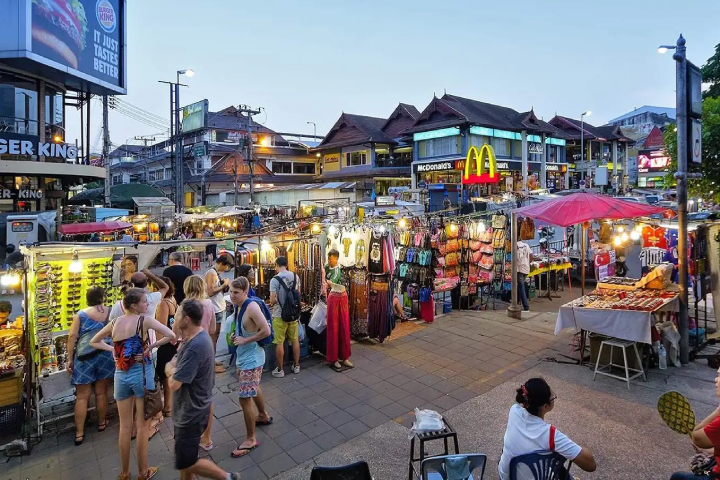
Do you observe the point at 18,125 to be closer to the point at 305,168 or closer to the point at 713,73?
the point at 305,168

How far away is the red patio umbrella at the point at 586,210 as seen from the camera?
8.21m

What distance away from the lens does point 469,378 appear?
6.72m

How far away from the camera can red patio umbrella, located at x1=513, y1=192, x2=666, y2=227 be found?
26.9 ft

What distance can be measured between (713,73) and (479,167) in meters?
15.2

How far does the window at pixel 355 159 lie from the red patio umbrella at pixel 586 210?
105 ft

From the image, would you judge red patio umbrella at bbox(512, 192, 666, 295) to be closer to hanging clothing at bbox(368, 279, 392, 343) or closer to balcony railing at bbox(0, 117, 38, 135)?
hanging clothing at bbox(368, 279, 392, 343)

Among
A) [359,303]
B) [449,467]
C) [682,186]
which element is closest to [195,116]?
[359,303]

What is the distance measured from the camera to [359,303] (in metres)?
8.35

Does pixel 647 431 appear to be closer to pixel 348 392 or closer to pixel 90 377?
pixel 348 392

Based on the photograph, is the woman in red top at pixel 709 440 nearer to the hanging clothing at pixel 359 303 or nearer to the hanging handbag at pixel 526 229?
the hanging clothing at pixel 359 303

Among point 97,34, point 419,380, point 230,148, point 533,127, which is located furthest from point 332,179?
point 419,380

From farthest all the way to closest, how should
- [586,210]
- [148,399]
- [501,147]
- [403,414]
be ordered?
[501,147] < [586,210] < [403,414] < [148,399]

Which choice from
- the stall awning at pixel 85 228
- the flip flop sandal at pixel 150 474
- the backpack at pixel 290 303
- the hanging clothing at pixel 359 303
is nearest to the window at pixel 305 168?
the stall awning at pixel 85 228

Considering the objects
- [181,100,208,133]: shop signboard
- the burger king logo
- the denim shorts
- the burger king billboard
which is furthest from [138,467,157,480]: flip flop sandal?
[181,100,208,133]: shop signboard
